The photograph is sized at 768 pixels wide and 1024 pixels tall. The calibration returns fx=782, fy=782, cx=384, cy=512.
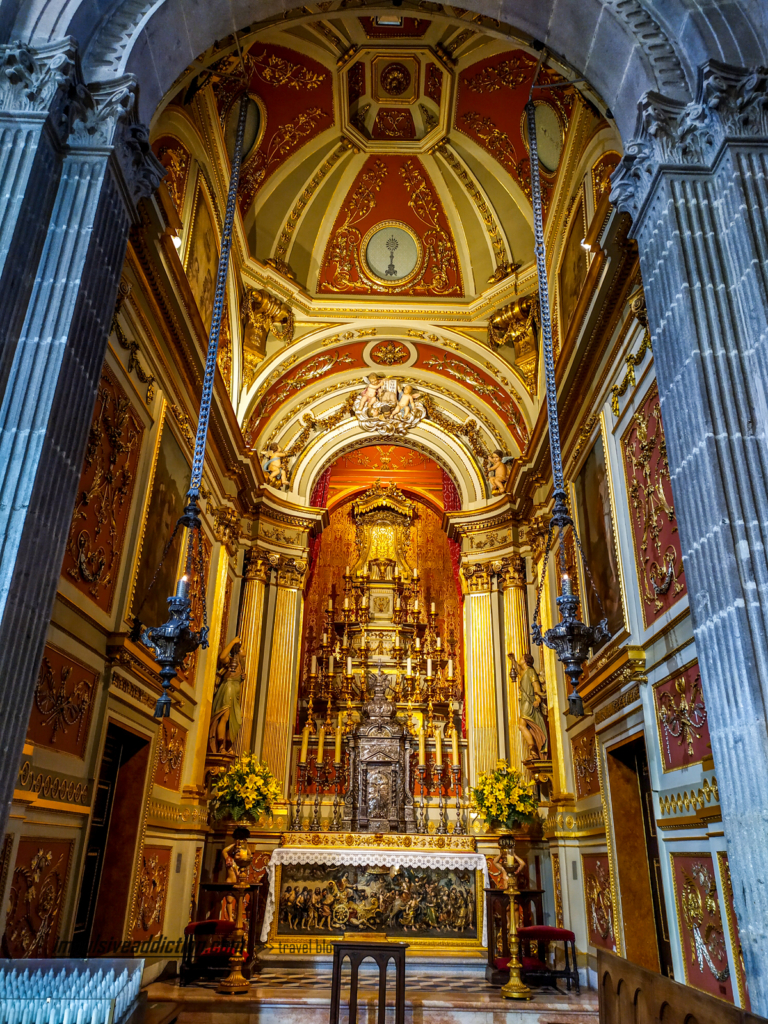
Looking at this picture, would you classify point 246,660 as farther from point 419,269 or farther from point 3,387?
point 3,387

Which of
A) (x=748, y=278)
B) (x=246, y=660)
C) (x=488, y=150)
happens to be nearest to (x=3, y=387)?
(x=748, y=278)

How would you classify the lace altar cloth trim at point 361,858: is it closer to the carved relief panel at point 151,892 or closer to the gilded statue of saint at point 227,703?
the gilded statue of saint at point 227,703

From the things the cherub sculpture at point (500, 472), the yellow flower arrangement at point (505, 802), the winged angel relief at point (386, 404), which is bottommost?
the yellow flower arrangement at point (505, 802)

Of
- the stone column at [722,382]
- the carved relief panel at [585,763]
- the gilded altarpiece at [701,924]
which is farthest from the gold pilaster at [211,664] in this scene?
the stone column at [722,382]

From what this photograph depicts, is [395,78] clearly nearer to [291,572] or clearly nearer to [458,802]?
[291,572]

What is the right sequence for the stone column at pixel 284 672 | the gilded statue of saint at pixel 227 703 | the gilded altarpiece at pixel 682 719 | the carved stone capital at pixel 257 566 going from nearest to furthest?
1. the gilded altarpiece at pixel 682 719
2. the gilded statue of saint at pixel 227 703
3. the stone column at pixel 284 672
4. the carved stone capital at pixel 257 566

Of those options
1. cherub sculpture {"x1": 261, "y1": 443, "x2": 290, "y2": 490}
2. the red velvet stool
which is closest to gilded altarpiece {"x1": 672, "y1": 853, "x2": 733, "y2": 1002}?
the red velvet stool

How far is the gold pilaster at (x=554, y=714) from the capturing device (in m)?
11.5

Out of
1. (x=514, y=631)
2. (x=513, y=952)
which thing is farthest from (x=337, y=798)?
(x=513, y=952)

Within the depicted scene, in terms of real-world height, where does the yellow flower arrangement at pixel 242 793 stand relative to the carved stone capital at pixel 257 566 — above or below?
below

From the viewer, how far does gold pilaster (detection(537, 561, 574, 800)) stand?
37.6 feet

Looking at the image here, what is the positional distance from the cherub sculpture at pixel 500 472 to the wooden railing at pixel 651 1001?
10.8m

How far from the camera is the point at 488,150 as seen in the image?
Result: 12.6 m

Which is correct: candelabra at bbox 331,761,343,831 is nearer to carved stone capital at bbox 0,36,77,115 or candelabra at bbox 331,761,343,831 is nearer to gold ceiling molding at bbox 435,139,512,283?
gold ceiling molding at bbox 435,139,512,283
